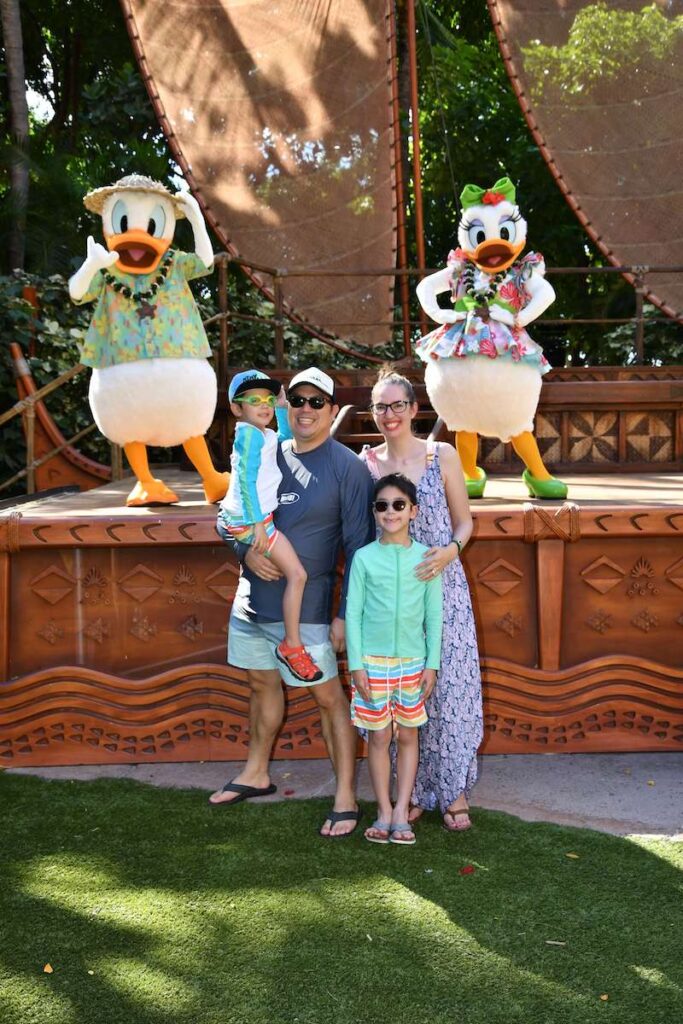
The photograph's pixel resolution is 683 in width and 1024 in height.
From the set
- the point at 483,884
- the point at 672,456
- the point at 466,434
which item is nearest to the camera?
the point at 483,884

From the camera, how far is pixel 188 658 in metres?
3.41

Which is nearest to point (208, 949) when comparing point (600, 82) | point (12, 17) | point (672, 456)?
point (672, 456)

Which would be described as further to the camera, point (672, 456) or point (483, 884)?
point (672, 456)

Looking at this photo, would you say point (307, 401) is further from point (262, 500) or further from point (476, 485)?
point (476, 485)

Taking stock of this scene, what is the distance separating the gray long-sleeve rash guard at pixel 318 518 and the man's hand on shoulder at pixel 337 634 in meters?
0.02

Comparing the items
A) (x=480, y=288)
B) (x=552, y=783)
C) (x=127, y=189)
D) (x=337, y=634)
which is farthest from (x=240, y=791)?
(x=127, y=189)

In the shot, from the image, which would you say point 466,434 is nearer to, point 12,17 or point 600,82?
point 600,82

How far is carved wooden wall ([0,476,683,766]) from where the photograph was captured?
3.36 m

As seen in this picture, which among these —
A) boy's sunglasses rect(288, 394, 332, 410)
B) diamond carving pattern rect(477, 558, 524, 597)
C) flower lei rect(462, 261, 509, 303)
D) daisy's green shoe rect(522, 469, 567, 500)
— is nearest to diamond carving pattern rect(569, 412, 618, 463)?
daisy's green shoe rect(522, 469, 567, 500)

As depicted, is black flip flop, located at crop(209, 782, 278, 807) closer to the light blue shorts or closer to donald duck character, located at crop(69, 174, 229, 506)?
the light blue shorts

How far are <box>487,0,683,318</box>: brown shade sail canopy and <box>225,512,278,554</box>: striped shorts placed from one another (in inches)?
160

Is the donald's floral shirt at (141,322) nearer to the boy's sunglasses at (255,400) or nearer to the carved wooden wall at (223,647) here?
the carved wooden wall at (223,647)

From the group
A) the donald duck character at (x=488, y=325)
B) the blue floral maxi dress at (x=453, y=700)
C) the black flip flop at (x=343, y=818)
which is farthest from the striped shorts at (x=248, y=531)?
the donald duck character at (x=488, y=325)

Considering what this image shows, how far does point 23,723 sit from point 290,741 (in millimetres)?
900
